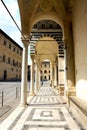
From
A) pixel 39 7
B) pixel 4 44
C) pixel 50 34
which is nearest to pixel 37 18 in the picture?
pixel 39 7

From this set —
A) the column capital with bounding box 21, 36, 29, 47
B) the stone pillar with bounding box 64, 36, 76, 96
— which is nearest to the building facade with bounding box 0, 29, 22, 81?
the column capital with bounding box 21, 36, 29, 47

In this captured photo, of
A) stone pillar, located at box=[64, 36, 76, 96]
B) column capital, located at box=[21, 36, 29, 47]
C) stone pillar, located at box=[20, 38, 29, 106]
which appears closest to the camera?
stone pillar, located at box=[20, 38, 29, 106]

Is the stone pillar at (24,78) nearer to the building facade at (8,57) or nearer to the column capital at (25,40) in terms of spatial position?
the column capital at (25,40)

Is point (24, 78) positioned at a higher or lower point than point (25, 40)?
lower

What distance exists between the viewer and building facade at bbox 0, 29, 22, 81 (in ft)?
125

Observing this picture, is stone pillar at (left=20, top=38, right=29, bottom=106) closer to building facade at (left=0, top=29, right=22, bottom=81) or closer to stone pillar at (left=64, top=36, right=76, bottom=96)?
stone pillar at (left=64, top=36, right=76, bottom=96)

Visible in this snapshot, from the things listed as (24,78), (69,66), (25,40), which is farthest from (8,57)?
(69,66)

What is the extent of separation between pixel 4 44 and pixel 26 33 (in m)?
31.3

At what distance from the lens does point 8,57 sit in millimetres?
42750

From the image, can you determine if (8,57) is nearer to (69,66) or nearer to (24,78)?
(24,78)

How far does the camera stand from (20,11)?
8.66m

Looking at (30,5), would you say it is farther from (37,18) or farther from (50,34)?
(50,34)

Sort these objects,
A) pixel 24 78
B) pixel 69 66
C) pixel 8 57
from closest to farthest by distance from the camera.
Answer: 1. pixel 24 78
2. pixel 69 66
3. pixel 8 57

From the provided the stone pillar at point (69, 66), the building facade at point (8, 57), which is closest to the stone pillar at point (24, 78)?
the stone pillar at point (69, 66)
